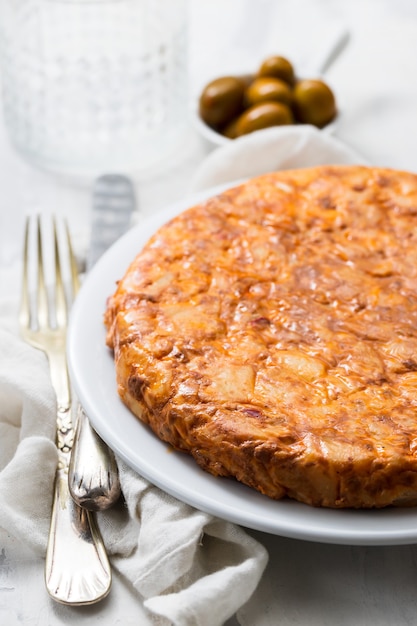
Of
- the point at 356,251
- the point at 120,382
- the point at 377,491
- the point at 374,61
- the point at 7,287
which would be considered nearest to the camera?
the point at 377,491

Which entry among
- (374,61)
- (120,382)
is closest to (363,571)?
(120,382)

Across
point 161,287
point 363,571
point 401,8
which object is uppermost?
point 401,8

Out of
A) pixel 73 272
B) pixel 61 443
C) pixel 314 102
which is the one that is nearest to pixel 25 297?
pixel 73 272

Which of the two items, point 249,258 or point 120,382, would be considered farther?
point 249,258

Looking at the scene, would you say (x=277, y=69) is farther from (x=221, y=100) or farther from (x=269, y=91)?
(x=221, y=100)

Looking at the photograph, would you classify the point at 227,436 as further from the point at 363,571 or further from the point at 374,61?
the point at 374,61

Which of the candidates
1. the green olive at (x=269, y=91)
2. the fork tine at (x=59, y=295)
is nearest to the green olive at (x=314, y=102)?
the green olive at (x=269, y=91)
